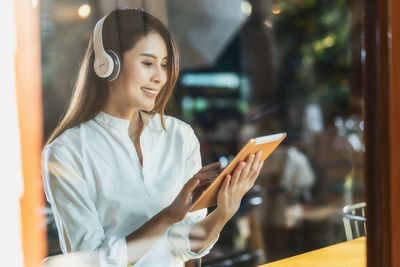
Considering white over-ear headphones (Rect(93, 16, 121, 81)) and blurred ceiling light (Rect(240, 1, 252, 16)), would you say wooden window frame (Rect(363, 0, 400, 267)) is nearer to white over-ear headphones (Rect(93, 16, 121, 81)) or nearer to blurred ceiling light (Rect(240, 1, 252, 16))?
blurred ceiling light (Rect(240, 1, 252, 16))

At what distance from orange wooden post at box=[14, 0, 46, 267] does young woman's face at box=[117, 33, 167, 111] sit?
209 millimetres

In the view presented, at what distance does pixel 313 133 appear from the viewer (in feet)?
9.75

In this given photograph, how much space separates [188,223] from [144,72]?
0.34 meters

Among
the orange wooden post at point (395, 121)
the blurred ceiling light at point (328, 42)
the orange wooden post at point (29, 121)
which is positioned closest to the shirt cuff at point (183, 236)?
the orange wooden post at point (29, 121)

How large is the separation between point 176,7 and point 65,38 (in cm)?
27

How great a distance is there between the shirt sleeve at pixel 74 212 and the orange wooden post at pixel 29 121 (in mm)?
80

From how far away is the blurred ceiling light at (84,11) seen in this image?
72cm

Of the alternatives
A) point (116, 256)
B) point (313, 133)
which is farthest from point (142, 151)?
point (313, 133)

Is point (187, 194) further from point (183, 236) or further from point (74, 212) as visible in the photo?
point (74, 212)

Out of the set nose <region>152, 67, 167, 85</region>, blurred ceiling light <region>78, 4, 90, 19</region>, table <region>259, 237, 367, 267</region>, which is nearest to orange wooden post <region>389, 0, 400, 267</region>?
table <region>259, 237, 367, 267</region>

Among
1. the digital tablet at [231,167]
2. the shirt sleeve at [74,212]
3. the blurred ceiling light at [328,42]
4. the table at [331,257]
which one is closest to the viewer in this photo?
the shirt sleeve at [74,212]

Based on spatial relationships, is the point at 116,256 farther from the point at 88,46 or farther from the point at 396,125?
the point at 396,125

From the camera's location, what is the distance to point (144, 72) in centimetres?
82

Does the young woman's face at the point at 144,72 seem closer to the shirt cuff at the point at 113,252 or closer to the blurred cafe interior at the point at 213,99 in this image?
the blurred cafe interior at the point at 213,99
